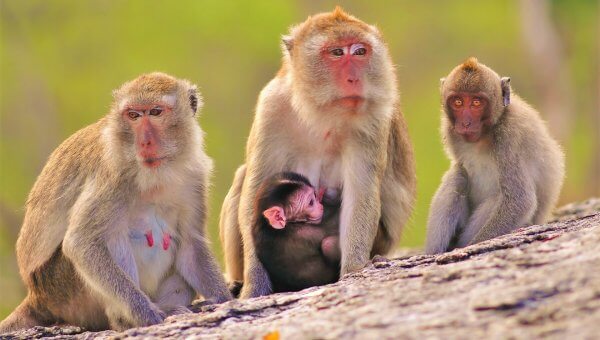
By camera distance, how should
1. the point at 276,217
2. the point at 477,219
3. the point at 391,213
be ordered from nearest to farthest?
the point at 276,217 < the point at 477,219 < the point at 391,213

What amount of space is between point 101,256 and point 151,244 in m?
0.44

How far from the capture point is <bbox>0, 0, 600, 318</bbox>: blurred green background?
814 inches

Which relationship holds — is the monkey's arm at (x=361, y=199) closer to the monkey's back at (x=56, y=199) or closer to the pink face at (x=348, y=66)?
the pink face at (x=348, y=66)

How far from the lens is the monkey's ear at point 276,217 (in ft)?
22.1

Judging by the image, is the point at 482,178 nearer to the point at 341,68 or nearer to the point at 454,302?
the point at 341,68

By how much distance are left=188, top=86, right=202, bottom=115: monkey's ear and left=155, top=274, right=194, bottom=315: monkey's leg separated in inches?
45.0

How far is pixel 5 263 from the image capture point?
58.9 feet

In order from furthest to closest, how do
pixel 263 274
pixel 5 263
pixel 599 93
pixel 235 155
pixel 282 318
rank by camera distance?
pixel 235 155, pixel 599 93, pixel 5 263, pixel 263 274, pixel 282 318

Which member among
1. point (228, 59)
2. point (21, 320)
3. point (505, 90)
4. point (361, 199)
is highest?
point (228, 59)

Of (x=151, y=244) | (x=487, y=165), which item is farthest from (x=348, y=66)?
(x=151, y=244)

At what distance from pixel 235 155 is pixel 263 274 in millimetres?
15719

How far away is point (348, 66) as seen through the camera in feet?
21.8

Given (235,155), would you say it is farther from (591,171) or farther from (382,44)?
(382,44)

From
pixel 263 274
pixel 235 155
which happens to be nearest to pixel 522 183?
pixel 263 274
